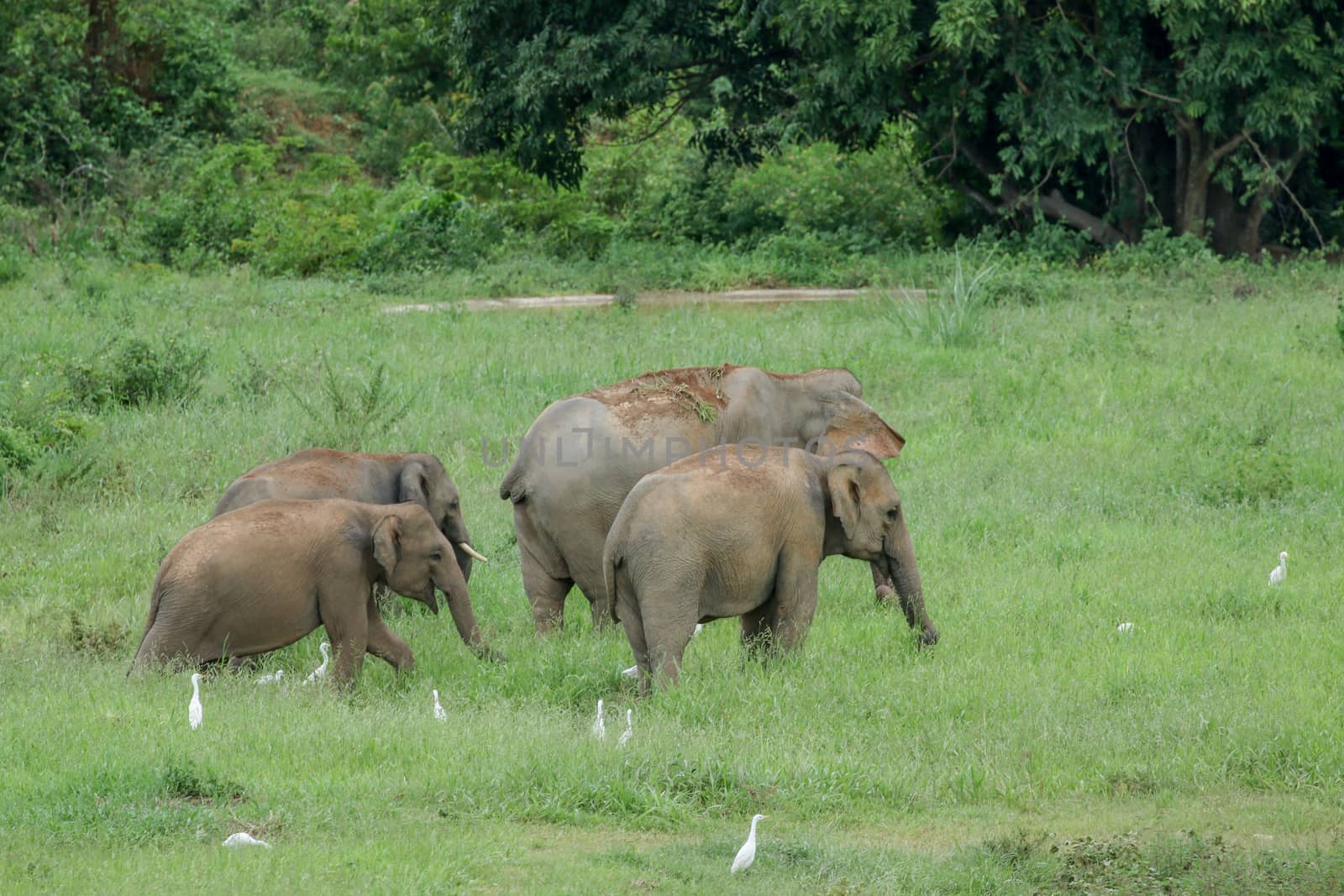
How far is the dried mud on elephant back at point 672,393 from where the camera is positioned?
31.5ft

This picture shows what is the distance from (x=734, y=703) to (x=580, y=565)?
1.70 metres

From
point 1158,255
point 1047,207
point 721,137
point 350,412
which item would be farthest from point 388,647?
point 721,137

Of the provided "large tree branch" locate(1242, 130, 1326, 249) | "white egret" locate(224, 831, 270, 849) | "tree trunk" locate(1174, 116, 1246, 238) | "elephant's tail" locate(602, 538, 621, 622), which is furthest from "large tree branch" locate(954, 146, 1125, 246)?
"white egret" locate(224, 831, 270, 849)

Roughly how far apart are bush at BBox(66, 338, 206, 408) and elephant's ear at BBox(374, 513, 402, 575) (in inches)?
265

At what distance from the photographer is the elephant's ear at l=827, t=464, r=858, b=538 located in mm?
8594

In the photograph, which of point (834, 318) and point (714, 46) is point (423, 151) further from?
point (834, 318)

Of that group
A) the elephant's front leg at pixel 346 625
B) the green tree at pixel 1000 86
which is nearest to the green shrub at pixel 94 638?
the elephant's front leg at pixel 346 625

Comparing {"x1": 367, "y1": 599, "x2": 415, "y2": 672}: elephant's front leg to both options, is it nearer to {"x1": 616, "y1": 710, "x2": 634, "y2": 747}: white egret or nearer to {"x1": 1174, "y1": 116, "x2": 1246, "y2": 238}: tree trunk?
{"x1": 616, "y1": 710, "x2": 634, "y2": 747}: white egret

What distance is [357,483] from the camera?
9656 mm

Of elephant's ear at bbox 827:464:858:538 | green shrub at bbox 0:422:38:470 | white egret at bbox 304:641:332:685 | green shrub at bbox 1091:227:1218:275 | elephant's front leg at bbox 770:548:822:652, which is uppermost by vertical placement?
elephant's ear at bbox 827:464:858:538

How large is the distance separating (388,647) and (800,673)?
2100mm

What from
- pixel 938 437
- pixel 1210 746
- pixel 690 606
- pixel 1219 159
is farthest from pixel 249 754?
pixel 1219 159

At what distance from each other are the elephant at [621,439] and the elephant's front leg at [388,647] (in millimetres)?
1069

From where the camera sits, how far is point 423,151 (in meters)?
28.7
